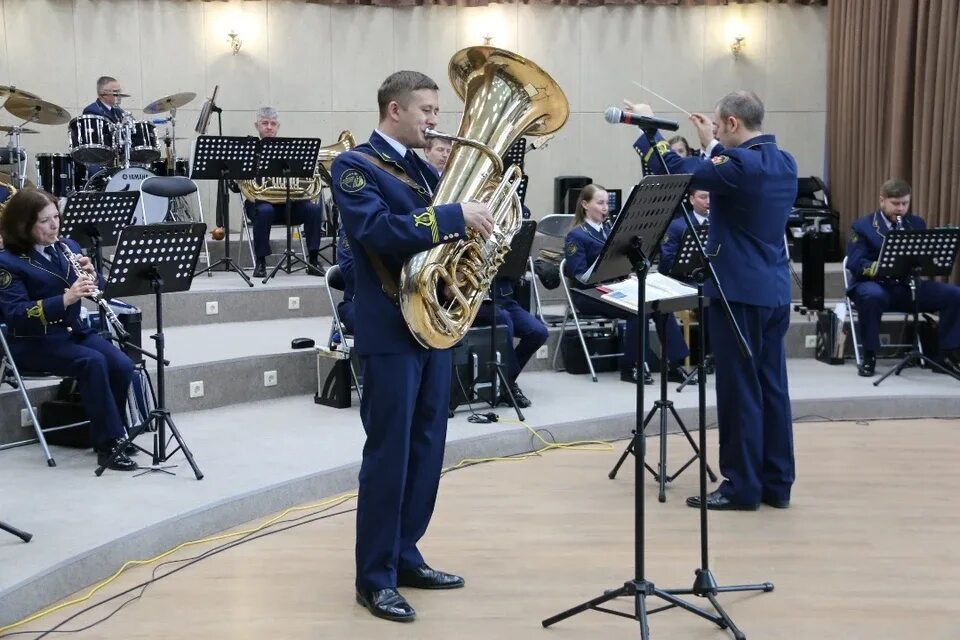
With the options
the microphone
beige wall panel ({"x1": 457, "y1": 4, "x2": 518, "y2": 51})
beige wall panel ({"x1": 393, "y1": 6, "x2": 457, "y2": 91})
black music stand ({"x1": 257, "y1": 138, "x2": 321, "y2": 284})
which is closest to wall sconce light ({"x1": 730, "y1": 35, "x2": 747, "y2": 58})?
beige wall panel ({"x1": 457, "y1": 4, "x2": 518, "y2": 51})

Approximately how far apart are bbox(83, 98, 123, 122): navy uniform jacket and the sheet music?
6.38m

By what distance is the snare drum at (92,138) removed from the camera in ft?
30.2

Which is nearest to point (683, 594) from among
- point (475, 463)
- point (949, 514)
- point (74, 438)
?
point (949, 514)

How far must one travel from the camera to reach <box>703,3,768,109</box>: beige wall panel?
468 inches

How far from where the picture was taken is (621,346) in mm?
7879

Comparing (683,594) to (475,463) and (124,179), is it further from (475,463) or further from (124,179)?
(124,179)

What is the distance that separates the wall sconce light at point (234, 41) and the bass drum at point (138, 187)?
96.9 inches

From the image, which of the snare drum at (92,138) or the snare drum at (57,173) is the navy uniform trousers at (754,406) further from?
the snare drum at (57,173)

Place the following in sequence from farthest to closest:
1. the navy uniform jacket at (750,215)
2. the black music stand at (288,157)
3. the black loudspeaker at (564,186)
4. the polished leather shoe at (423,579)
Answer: the black loudspeaker at (564,186)
the black music stand at (288,157)
the navy uniform jacket at (750,215)
the polished leather shoe at (423,579)

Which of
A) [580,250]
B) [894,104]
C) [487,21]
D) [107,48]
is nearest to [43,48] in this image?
[107,48]

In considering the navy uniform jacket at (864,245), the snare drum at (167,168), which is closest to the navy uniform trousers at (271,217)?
the snare drum at (167,168)

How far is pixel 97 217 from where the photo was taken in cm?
625

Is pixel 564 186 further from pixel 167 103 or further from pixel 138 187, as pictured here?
pixel 138 187

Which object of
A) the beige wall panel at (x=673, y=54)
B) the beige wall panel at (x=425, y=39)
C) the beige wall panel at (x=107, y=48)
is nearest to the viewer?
the beige wall panel at (x=107, y=48)
